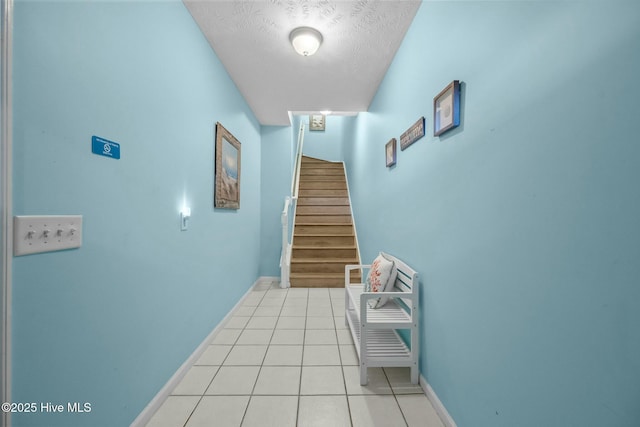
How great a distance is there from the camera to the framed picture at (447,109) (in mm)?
1199

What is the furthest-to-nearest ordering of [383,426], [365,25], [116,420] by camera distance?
[365,25]
[383,426]
[116,420]

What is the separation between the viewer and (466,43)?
45.9 inches

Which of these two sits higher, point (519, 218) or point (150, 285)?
point (519, 218)

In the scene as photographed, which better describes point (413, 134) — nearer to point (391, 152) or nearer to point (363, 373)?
point (391, 152)

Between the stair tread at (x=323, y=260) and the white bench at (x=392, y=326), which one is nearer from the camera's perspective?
the white bench at (x=392, y=326)

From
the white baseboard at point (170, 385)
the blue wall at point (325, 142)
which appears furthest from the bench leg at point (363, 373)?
the blue wall at point (325, 142)

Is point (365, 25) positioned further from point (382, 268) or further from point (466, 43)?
point (382, 268)

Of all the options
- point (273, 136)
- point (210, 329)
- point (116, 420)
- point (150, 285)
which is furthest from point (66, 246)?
point (273, 136)

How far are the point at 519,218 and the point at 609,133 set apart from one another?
1.10ft

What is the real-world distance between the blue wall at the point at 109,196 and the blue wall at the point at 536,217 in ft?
5.32

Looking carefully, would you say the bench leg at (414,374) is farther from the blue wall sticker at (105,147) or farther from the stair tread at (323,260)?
the stair tread at (323,260)

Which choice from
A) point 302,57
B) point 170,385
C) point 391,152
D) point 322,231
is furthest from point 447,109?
point 322,231

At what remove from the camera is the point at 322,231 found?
445 cm

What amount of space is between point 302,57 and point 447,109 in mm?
1539
